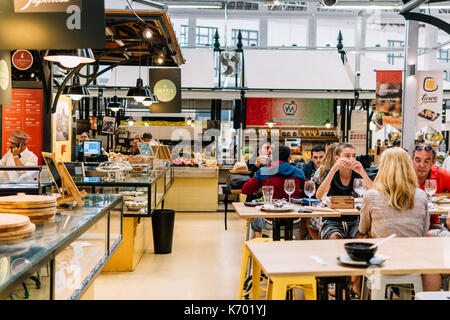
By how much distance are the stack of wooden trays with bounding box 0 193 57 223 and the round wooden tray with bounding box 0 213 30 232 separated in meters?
0.19

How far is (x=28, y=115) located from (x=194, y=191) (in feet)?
13.2

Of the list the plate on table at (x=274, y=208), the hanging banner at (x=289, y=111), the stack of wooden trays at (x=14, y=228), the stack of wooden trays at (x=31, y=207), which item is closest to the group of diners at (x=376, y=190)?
the plate on table at (x=274, y=208)

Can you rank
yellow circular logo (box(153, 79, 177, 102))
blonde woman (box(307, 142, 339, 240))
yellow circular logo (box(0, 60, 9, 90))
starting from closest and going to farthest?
blonde woman (box(307, 142, 339, 240))
yellow circular logo (box(0, 60, 9, 90))
yellow circular logo (box(153, 79, 177, 102))

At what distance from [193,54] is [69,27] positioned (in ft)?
36.8

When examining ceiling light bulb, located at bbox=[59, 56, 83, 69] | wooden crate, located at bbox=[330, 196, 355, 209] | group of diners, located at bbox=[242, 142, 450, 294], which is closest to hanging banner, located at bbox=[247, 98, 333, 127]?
group of diners, located at bbox=[242, 142, 450, 294]

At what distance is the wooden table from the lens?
2.18 meters

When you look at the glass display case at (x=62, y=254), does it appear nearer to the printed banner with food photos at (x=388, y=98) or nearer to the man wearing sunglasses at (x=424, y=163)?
the man wearing sunglasses at (x=424, y=163)

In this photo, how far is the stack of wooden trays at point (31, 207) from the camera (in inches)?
93.2

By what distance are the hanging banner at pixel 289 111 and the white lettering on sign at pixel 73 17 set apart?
11363 mm

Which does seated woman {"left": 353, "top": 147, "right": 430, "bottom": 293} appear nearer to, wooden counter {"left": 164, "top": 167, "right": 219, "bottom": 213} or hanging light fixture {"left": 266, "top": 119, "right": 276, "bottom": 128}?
wooden counter {"left": 164, "top": 167, "right": 219, "bottom": 213}
